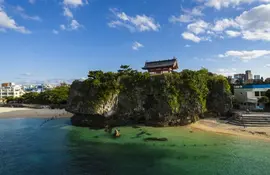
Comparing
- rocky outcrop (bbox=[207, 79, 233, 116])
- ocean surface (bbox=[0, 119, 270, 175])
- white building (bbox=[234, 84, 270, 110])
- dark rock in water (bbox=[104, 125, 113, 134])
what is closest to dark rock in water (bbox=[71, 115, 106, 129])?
dark rock in water (bbox=[104, 125, 113, 134])

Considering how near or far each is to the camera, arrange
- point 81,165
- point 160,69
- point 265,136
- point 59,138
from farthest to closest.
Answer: point 160,69 < point 59,138 < point 265,136 < point 81,165

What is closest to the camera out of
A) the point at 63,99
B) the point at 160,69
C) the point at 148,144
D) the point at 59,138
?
the point at 148,144

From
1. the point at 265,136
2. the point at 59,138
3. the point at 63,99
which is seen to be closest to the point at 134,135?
the point at 59,138

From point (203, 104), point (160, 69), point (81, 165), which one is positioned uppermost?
point (160, 69)

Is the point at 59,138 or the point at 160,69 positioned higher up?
the point at 160,69

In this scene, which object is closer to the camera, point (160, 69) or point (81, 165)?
point (81, 165)

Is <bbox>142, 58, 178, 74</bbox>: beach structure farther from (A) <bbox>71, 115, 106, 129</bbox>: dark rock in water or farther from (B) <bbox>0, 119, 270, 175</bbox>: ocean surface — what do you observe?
(B) <bbox>0, 119, 270, 175</bbox>: ocean surface

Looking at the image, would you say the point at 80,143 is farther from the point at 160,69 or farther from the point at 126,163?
the point at 160,69
